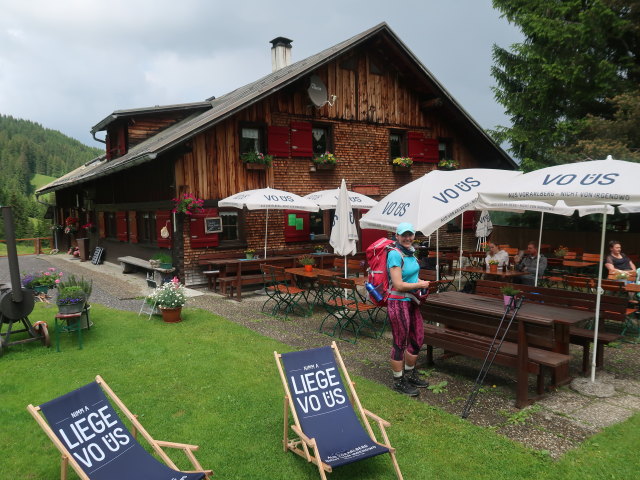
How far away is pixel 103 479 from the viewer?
3148 millimetres

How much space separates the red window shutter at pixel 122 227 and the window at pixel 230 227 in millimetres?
4616

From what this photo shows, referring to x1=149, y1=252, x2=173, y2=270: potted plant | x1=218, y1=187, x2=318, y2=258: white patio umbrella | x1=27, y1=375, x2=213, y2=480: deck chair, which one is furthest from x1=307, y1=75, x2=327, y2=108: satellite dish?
x1=27, y1=375, x2=213, y2=480: deck chair

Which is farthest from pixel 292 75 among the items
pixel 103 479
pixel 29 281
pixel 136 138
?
pixel 103 479

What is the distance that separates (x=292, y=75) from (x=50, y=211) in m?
20.9

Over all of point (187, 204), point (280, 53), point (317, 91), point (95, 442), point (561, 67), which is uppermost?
point (280, 53)

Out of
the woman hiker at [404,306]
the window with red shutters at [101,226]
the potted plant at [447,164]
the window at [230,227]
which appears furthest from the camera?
the window with red shutters at [101,226]

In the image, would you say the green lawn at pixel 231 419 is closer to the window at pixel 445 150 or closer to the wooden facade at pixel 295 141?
the wooden facade at pixel 295 141

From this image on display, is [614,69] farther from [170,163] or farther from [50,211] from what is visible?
[50,211]

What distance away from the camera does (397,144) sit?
16891 mm

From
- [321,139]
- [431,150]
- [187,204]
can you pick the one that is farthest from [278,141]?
[431,150]

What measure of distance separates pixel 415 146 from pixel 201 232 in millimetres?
8556

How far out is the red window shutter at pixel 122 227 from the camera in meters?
15.7

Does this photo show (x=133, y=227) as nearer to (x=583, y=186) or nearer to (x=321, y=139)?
(x=321, y=139)

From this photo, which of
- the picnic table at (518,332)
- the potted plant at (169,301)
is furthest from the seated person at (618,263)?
the potted plant at (169,301)
